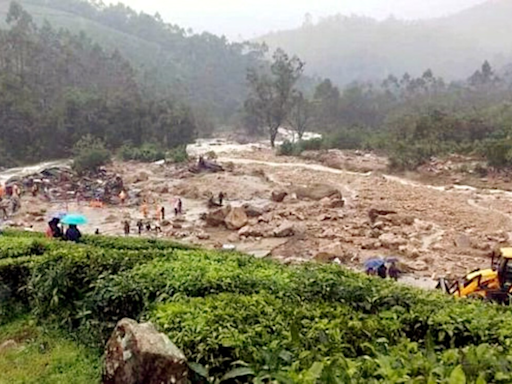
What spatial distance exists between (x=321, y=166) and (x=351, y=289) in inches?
1637

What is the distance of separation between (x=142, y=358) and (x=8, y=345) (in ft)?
13.0

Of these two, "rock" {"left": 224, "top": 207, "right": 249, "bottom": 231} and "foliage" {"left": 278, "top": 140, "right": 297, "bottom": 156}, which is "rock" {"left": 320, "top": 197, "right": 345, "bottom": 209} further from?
"foliage" {"left": 278, "top": 140, "right": 297, "bottom": 156}

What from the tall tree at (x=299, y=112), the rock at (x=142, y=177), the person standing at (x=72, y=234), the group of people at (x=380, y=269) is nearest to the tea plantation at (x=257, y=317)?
the person standing at (x=72, y=234)

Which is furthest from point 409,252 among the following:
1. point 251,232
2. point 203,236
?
point 203,236

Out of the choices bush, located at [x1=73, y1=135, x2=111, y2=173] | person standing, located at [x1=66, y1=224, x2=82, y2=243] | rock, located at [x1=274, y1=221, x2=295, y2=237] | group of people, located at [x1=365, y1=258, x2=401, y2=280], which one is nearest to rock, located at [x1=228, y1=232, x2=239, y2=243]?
rock, located at [x1=274, y1=221, x2=295, y2=237]

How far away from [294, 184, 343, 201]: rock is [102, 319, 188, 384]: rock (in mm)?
26568

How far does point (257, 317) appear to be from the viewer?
588 cm

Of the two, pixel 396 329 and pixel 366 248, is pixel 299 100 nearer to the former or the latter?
pixel 366 248

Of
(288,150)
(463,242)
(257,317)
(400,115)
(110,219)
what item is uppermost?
(257,317)

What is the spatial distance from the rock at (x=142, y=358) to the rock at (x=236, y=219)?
69.1 ft

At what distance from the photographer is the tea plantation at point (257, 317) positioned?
443 centimetres

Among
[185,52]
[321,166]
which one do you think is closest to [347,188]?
[321,166]

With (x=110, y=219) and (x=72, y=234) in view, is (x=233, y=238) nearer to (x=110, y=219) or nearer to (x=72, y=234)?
(x=110, y=219)

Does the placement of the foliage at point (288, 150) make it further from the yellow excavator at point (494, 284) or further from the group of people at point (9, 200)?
the yellow excavator at point (494, 284)
